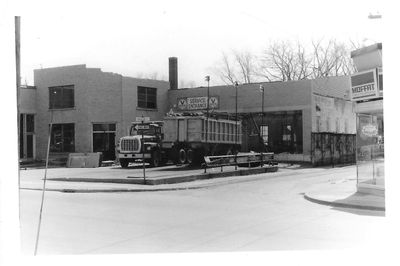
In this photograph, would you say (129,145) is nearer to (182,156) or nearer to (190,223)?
(182,156)

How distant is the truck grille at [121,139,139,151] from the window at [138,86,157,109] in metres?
8.97

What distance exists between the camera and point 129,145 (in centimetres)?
2716

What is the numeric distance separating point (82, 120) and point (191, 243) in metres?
26.6

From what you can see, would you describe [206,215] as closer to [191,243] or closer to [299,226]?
[299,226]

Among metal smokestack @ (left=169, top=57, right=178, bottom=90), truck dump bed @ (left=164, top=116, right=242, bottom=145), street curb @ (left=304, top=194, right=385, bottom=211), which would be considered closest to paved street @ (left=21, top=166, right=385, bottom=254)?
street curb @ (left=304, top=194, right=385, bottom=211)

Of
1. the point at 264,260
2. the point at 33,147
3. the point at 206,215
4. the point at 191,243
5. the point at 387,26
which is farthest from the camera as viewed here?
the point at 33,147

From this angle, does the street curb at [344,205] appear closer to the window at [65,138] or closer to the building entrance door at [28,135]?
the window at [65,138]

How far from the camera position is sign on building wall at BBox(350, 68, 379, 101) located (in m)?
13.7

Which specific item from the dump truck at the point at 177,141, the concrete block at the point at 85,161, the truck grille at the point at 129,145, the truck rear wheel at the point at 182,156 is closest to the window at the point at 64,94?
the concrete block at the point at 85,161

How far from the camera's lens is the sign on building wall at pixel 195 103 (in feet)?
118

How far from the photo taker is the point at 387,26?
6219 mm

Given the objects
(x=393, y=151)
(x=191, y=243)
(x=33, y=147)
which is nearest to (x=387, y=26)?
(x=393, y=151)

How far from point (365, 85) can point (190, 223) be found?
6860mm

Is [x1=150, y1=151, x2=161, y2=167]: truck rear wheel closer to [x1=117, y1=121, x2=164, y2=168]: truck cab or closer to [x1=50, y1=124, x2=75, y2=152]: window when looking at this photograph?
[x1=117, y1=121, x2=164, y2=168]: truck cab
